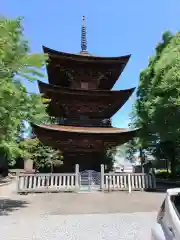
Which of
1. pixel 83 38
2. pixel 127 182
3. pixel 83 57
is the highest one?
pixel 83 38

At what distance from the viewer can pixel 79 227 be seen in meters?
6.40

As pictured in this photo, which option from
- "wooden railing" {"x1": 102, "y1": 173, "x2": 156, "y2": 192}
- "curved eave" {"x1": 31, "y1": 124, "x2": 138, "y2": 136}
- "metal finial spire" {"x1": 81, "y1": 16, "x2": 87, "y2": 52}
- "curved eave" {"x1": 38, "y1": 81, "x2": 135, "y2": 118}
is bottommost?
"wooden railing" {"x1": 102, "y1": 173, "x2": 156, "y2": 192}

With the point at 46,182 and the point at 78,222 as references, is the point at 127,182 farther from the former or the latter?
the point at 78,222

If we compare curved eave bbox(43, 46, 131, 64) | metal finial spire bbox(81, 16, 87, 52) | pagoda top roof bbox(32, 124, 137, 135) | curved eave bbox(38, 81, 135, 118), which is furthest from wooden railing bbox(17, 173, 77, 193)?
metal finial spire bbox(81, 16, 87, 52)

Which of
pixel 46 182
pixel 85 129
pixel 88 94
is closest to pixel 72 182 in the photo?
pixel 46 182

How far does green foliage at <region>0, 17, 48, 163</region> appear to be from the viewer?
757 centimetres

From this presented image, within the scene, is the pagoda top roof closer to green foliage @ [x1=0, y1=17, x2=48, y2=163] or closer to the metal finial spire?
green foliage @ [x1=0, y1=17, x2=48, y2=163]

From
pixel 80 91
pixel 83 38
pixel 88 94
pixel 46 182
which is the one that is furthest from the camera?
pixel 83 38

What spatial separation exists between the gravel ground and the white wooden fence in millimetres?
6388

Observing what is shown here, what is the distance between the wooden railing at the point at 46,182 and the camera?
14062mm

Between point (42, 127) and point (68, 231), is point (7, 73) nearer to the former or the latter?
point (68, 231)

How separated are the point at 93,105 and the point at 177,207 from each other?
15.5 metres

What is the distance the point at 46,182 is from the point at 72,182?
156cm

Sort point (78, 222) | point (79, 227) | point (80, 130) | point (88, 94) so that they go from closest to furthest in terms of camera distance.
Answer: point (79, 227) < point (78, 222) < point (80, 130) < point (88, 94)
